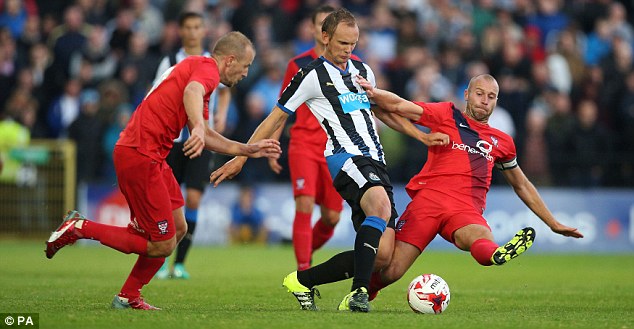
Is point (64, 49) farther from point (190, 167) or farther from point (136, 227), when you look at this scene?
point (136, 227)

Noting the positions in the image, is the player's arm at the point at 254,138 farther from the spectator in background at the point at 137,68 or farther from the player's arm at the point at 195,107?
the spectator in background at the point at 137,68

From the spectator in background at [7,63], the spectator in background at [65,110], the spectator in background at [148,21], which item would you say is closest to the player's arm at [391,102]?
the spectator in background at [65,110]

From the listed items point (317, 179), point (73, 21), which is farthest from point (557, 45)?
point (317, 179)

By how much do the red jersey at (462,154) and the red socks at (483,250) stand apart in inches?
24.4

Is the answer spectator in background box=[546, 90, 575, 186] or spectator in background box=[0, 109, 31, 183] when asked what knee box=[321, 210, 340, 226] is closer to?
spectator in background box=[546, 90, 575, 186]

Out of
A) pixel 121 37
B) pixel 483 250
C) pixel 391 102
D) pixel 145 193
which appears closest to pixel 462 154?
pixel 391 102

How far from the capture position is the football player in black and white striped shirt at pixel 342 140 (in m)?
8.43

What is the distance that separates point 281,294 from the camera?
10234 millimetres

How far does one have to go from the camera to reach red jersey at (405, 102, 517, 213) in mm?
9266

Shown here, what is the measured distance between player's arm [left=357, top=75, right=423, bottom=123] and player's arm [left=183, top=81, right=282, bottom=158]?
110 cm

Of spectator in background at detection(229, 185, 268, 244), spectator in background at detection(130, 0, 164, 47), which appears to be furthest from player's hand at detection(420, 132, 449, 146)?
spectator in background at detection(130, 0, 164, 47)

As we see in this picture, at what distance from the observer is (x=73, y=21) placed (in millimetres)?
20906

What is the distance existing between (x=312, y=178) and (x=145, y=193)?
11.5 feet

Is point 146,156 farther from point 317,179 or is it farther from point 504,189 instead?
point 504,189
